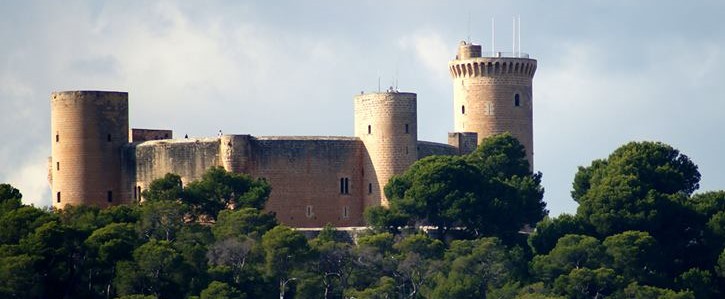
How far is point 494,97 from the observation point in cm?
12375

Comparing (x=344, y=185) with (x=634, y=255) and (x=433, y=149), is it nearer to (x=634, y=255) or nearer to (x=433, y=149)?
(x=433, y=149)

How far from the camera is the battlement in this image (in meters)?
124

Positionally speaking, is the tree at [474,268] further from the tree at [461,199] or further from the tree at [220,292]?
the tree at [220,292]

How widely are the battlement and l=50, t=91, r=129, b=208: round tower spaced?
545 inches

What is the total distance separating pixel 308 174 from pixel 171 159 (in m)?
4.99

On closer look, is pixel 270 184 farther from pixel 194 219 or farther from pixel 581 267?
pixel 581 267

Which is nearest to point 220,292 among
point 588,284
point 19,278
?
point 19,278

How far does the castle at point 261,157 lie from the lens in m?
116

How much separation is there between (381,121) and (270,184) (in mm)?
4316

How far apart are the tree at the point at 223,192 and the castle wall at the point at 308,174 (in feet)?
3.79

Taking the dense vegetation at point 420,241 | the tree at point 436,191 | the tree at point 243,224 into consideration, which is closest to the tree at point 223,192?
the dense vegetation at point 420,241

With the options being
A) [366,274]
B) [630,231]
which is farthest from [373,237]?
[630,231]

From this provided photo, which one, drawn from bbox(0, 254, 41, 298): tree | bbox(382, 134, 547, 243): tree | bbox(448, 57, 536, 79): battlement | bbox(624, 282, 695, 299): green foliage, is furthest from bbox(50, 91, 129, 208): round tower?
bbox(624, 282, 695, 299): green foliage

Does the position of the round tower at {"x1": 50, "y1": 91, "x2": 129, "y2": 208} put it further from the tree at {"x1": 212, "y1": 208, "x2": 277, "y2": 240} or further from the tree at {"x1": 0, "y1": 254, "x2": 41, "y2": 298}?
the tree at {"x1": 0, "y1": 254, "x2": 41, "y2": 298}
